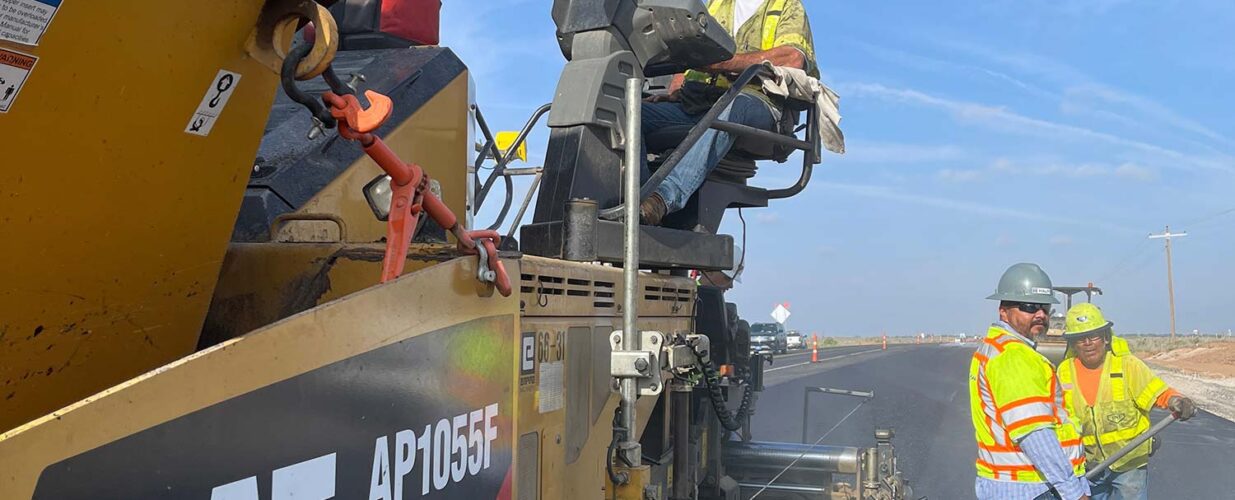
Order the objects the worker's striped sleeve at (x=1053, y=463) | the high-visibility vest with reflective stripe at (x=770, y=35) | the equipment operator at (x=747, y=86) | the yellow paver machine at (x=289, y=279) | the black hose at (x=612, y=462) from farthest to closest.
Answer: the high-visibility vest with reflective stripe at (x=770, y=35) < the worker's striped sleeve at (x=1053, y=463) < the equipment operator at (x=747, y=86) < the black hose at (x=612, y=462) < the yellow paver machine at (x=289, y=279)

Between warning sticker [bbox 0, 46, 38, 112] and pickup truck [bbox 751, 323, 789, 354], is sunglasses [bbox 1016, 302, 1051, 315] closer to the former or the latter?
warning sticker [bbox 0, 46, 38, 112]

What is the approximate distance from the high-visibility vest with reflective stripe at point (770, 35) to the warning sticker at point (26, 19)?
3.55 meters

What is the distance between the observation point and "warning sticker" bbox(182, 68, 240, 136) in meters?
1.68

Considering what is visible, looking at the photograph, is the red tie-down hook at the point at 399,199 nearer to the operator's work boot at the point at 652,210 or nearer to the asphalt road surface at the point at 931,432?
the operator's work boot at the point at 652,210

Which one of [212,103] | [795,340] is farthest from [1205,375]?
[212,103]

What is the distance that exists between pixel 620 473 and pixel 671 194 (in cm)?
129

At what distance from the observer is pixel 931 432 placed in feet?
45.9

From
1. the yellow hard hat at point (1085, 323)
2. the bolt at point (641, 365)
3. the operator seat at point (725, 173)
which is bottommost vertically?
the bolt at point (641, 365)

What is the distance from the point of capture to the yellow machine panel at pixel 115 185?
1439mm

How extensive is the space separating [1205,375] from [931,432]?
18187mm

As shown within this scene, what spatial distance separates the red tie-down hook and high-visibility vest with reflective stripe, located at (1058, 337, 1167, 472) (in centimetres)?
543

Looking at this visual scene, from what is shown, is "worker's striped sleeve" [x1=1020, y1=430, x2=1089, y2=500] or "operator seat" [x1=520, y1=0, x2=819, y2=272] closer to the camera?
"operator seat" [x1=520, y1=0, x2=819, y2=272]

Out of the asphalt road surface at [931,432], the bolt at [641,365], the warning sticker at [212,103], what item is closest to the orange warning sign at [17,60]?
the warning sticker at [212,103]

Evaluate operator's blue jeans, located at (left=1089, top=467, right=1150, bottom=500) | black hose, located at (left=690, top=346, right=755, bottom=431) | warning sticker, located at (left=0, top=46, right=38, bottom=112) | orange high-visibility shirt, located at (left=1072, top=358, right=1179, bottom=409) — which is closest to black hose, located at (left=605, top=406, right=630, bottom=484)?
black hose, located at (left=690, top=346, right=755, bottom=431)
